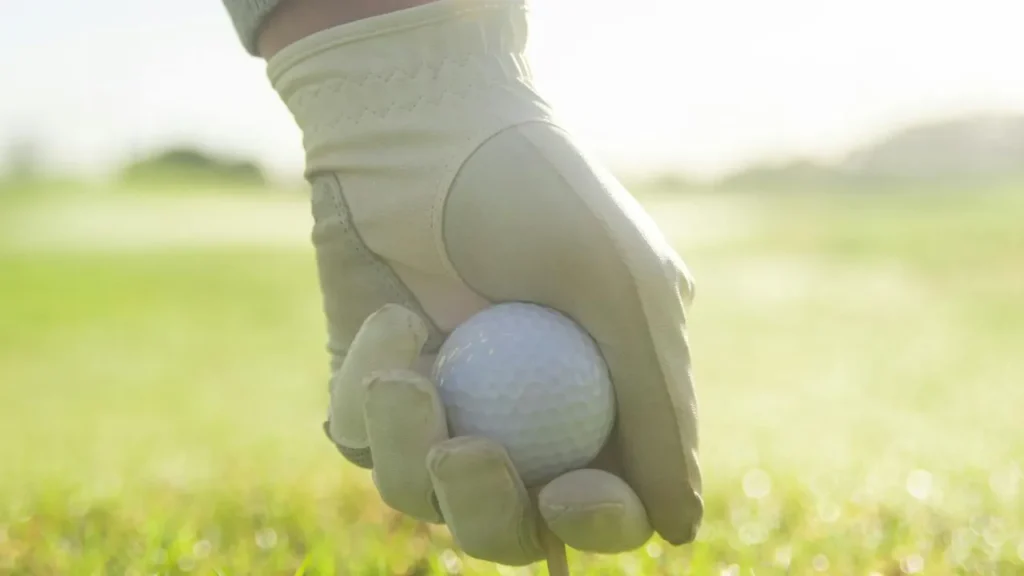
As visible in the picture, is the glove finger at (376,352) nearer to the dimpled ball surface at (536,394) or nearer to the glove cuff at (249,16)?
the dimpled ball surface at (536,394)

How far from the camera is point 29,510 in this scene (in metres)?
2.35

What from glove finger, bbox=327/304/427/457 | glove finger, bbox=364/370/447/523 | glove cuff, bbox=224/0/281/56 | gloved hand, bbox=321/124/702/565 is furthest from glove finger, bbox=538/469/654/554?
glove cuff, bbox=224/0/281/56

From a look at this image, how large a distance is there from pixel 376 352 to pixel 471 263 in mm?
205

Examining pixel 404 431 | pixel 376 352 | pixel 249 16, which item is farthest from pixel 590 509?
pixel 249 16

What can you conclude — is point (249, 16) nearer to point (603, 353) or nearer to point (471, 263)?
point (471, 263)

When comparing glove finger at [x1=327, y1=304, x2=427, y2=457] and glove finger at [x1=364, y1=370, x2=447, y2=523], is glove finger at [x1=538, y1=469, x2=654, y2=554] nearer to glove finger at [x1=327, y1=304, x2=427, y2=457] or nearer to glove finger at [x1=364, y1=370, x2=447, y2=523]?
glove finger at [x1=364, y1=370, x2=447, y2=523]

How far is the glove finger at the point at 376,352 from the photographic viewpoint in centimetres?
125

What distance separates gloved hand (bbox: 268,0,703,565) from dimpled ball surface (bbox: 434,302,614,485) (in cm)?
3

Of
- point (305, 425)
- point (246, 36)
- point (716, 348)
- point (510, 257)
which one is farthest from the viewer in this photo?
point (716, 348)

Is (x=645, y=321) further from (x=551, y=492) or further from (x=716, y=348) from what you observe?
(x=716, y=348)

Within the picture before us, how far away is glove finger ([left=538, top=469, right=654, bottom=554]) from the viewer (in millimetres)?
1139

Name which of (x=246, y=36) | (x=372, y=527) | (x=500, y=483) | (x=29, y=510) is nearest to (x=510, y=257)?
(x=500, y=483)

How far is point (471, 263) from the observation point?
1350 mm

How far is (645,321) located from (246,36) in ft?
2.94
